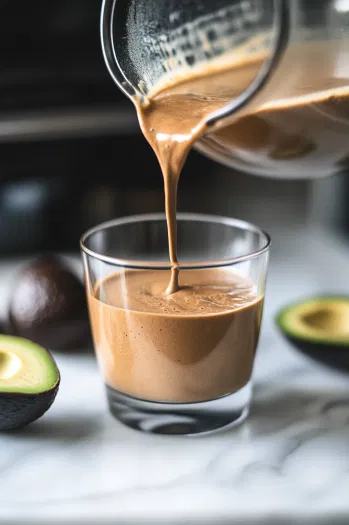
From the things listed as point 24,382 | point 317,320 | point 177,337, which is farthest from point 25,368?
point 317,320

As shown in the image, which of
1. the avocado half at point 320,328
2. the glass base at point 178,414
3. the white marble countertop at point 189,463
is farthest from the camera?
the avocado half at point 320,328

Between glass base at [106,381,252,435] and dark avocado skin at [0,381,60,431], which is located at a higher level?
dark avocado skin at [0,381,60,431]

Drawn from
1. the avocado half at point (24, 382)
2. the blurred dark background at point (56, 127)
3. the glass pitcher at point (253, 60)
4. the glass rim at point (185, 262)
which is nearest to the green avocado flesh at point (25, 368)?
the avocado half at point (24, 382)

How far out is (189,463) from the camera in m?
0.66

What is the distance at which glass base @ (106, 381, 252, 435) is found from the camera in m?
0.70

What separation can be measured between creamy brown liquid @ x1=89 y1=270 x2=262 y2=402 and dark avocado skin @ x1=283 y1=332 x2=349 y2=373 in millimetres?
108

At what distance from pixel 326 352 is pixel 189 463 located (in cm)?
23

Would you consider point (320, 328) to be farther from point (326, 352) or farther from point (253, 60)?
point (253, 60)

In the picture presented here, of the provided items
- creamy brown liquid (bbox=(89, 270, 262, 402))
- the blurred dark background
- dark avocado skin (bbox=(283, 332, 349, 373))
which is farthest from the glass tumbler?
the blurred dark background

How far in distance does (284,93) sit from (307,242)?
0.67m

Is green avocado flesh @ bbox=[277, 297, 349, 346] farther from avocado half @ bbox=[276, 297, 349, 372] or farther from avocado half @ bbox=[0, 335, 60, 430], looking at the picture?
avocado half @ bbox=[0, 335, 60, 430]

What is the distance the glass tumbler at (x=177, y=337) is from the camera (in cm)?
67

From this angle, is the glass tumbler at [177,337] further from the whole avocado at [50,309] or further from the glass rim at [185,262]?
the whole avocado at [50,309]

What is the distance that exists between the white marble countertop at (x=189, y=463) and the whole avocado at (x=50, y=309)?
4 cm
